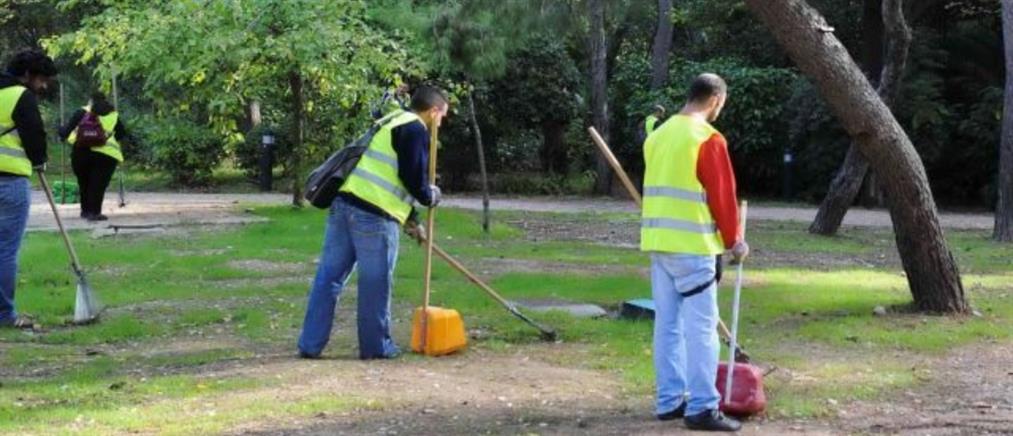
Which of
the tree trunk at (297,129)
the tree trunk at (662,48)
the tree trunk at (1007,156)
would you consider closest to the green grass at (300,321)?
the tree trunk at (1007,156)

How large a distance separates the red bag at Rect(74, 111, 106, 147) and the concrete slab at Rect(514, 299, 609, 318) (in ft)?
25.5

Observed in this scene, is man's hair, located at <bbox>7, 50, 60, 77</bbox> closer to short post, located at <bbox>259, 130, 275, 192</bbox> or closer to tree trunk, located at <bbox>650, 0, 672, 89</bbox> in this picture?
short post, located at <bbox>259, 130, 275, 192</bbox>

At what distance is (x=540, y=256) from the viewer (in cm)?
1388

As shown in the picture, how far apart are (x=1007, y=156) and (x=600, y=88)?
10250 millimetres

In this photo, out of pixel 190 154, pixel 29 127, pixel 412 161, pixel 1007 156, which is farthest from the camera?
pixel 190 154

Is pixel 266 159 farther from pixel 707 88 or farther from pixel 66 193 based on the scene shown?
pixel 707 88

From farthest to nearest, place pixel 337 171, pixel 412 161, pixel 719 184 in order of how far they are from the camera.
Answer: pixel 337 171 < pixel 412 161 < pixel 719 184

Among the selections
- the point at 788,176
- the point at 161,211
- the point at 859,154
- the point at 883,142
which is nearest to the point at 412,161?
the point at 883,142

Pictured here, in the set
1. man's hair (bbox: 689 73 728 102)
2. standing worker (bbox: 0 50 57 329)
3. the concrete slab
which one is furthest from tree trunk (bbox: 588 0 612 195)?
man's hair (bbox: 689 73 728 102)

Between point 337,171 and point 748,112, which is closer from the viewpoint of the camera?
point 337,171

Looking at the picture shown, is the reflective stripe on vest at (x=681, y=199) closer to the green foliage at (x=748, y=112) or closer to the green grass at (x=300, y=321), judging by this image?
the green grass at (x=300, y=321)

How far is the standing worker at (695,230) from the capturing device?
6.02 metres

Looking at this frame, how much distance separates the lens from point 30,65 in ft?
30.5

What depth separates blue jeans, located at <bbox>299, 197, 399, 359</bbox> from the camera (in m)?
7.71
